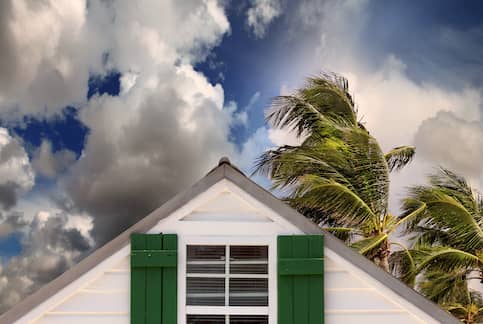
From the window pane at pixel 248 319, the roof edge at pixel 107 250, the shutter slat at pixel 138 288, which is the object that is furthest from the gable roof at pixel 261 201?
the window pane at pixel 248 319

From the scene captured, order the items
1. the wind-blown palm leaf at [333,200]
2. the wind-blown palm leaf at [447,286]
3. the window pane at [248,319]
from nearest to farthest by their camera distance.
Result: the window pane at [248,319] < the wind-blown palm leaf at [333,200] < the wind-blown palm leaf at [447,286]

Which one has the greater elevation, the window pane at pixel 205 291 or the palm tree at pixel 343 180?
the palm tree at pixel 343 180

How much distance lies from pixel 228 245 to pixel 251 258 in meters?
0.33

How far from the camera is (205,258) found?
6.56m

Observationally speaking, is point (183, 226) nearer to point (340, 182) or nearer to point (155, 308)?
point (155, 308)

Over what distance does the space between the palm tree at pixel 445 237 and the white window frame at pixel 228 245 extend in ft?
37.7

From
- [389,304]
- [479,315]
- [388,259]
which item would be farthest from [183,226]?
[479,315]

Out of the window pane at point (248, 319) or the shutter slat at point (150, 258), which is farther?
the window pane at point (248, 319)

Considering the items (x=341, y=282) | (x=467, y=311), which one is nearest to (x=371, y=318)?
(x=341, y=282)

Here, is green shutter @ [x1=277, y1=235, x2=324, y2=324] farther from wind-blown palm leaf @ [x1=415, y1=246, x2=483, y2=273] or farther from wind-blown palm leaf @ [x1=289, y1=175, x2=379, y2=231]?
wind-blown palm leaf @ [x1=415, y1=246, x2=483, y2=273]

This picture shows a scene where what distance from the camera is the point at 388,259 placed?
57.6 feet

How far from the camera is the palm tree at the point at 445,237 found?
17.2 meters

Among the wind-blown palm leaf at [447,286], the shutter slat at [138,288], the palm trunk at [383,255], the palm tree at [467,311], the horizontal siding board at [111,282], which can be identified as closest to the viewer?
the shutter slat at [138,288]

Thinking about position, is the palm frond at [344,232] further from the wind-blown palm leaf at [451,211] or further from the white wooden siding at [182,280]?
the white wooden siding at [182,280]
